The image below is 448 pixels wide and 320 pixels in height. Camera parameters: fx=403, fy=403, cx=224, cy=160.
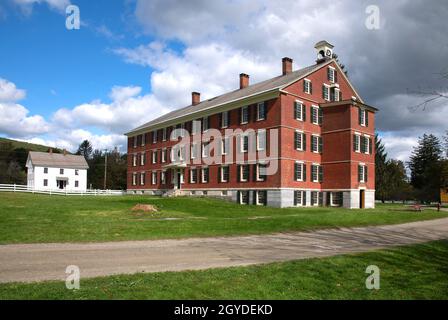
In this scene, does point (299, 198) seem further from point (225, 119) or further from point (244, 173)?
point (225, 119)

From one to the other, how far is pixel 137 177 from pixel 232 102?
2621cm

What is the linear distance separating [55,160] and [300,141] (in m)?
58.0

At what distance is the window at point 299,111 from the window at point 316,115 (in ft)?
4.92

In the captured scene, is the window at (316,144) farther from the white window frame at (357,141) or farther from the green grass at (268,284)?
the green grass at (268,284)

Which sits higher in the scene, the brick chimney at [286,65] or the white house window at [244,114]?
the brick chimney at [286,65]

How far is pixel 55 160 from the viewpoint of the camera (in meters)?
80.2

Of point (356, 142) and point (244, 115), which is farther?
point (244, 115)

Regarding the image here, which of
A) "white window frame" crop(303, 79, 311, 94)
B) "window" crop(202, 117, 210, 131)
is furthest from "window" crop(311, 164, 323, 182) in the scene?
"window" crop(202, 117, 210, 131)

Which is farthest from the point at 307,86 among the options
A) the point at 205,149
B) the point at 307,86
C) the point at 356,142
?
the point at 205,149

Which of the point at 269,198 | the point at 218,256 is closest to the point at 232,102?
the point at 269,198

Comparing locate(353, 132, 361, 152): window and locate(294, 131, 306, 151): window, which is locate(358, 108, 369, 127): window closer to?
locate(353, 132, 361, 152): window

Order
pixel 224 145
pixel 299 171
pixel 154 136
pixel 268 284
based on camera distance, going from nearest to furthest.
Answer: pixel 268 284 → pixel 299 171 → pixel 224 145 → pixel 154 136

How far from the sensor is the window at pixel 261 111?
1551 inches

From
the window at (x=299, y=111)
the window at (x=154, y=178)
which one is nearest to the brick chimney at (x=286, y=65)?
the window at (x=299, y=111)
